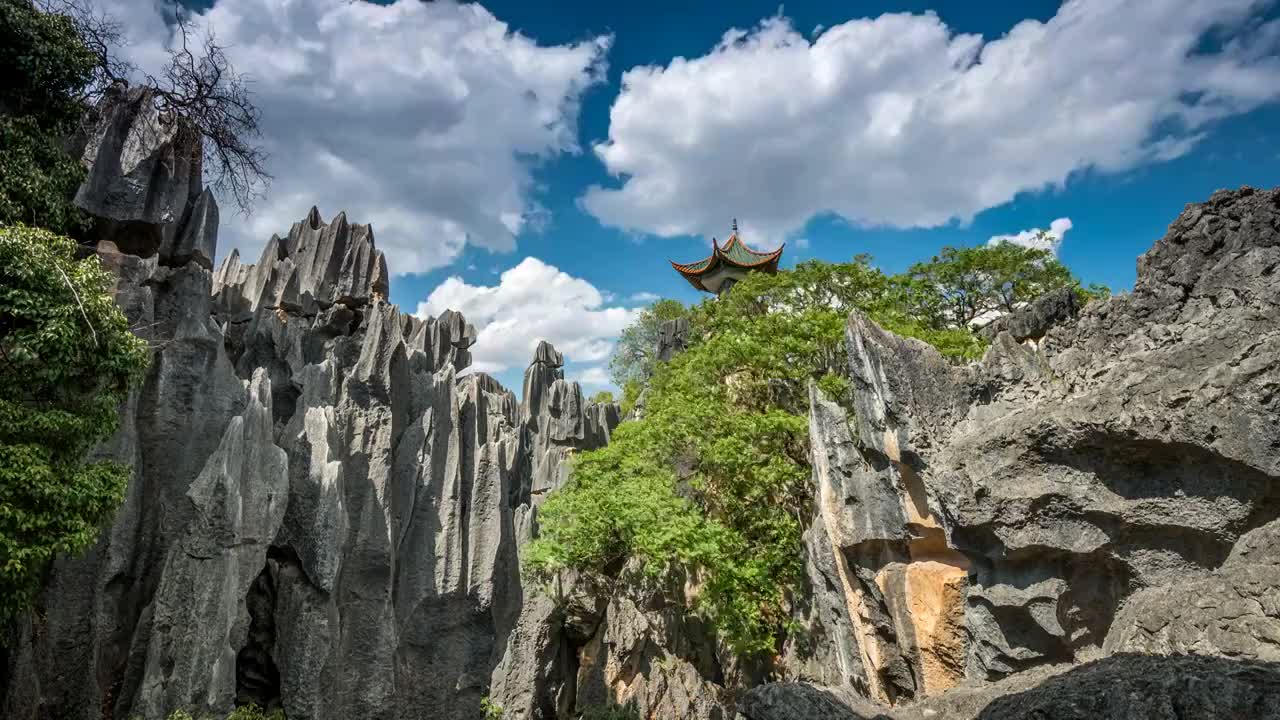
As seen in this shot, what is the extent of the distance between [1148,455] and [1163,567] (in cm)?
130

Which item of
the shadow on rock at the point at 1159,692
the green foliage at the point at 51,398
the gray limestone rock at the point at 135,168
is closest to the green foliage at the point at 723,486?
the shadow on rock at the point at 1159,692

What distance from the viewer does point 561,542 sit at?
1516 cm

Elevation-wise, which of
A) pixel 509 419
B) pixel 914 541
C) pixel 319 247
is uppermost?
pixel 319 247

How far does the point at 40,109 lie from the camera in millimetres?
11164

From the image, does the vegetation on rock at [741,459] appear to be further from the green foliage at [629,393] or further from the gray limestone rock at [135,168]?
the green foliage at [629,393]

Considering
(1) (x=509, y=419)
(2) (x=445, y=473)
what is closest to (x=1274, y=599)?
(2) (x=445, y=473)

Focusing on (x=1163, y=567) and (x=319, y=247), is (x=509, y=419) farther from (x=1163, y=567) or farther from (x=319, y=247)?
(x=1163, y=567)

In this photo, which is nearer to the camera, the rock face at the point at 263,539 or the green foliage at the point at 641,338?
the rock face at the point at 263,539

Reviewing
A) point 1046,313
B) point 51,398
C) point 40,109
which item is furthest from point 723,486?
point 40,109

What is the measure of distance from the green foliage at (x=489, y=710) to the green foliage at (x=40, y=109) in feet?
34.9

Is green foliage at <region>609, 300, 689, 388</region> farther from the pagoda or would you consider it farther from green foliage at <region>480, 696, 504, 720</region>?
green foliage at <region>480, 696, 504, 720</region>

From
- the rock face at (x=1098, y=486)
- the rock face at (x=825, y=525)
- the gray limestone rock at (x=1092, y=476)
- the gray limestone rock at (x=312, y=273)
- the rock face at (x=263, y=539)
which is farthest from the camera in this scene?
the gray limestone rock at (x=312, y=273)

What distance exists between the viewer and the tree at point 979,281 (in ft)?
70.1

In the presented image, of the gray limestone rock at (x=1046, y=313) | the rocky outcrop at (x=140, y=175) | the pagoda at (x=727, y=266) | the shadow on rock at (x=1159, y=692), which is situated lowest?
the shadow on rock at (x=1159, y=692)
